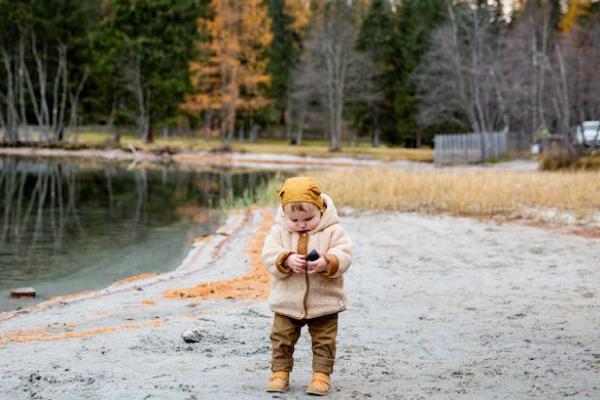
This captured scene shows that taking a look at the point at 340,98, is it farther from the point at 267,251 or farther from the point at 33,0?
the point at 267,251

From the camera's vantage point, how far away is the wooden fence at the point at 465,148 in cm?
4406

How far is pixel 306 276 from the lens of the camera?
5312 millimetres

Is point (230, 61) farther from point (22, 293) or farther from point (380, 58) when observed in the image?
point (22, 293)

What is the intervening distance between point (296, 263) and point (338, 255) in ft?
0.83

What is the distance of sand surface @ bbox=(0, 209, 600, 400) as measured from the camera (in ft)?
17.9

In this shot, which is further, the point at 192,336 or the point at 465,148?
the point at 465,148

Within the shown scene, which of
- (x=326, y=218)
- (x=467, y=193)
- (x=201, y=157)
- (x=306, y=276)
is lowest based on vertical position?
(x=201, y=157)

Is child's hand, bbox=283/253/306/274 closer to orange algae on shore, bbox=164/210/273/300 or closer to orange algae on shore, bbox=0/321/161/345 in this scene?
orange algae on shore, bbox=0/321/161/345

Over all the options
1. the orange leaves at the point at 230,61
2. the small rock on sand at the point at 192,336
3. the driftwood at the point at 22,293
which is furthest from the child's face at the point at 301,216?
the orange leaves at the point at 230,61

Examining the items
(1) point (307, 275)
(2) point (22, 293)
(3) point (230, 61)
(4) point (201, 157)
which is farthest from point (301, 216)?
(3) point (230, 61)

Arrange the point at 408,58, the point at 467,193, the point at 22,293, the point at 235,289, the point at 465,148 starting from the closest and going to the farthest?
the point at 235,289 → the point at 22,293 → the point at 467,193 → the point at 465,148 → the point at 408,58

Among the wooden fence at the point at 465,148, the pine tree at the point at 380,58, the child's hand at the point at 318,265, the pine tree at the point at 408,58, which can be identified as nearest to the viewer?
the child's hand at the point at 318,265

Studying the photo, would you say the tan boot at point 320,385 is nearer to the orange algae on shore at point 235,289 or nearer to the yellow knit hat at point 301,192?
the yellow knit hat at point 301,192

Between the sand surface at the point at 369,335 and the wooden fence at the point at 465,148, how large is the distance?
31311 mm
